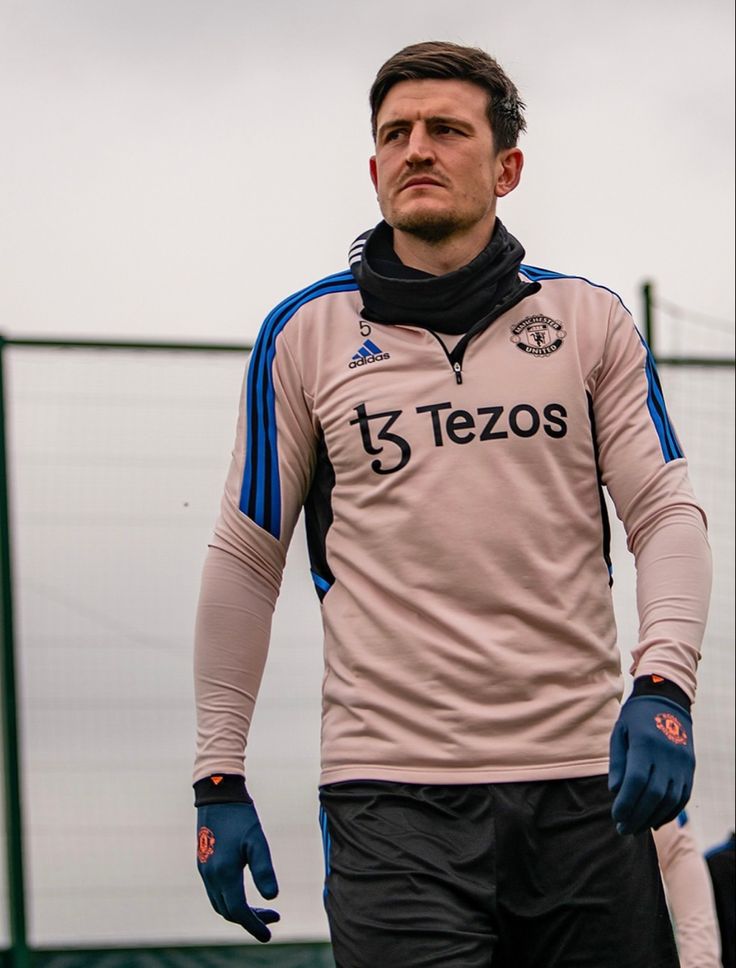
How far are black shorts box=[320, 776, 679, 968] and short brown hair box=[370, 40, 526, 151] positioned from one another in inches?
48.1

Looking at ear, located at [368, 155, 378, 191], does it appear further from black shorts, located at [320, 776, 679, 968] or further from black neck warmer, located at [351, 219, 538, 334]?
black shorts, located at [320, 776, 679, 968]

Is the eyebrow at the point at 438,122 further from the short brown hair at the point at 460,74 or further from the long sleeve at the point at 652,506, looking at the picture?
Answer: the long sleeve at the point at 652,506

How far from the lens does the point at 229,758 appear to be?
311cm

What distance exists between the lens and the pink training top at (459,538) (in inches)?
116

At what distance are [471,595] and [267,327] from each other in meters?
0.66

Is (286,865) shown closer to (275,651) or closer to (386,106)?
(275,651)

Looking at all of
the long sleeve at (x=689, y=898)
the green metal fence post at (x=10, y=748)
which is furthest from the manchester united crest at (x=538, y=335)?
the green metal fence post at (x=10, y=748)

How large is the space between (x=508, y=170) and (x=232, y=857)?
1.37 meters

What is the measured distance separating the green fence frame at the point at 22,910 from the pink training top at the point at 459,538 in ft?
9.06

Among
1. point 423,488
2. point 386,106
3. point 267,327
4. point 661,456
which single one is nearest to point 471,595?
point 423,488

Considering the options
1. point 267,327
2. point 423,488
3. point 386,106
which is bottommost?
point 423,488

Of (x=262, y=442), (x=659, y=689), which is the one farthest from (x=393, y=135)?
(x=659, y=689)

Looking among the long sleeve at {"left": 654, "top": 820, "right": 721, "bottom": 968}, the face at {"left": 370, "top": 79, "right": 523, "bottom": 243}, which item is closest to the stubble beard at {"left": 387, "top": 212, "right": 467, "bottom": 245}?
the face at {"left": 370, "top": 79, "right": 523, "bottom": 243}

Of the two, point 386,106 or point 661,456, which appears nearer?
point 661,456
